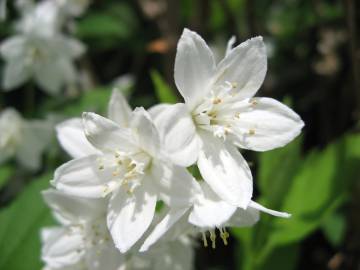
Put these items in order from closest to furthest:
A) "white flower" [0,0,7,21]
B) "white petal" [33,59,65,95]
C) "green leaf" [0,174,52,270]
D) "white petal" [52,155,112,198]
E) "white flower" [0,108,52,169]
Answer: "white petal" [52,155,112,198]
"green leaf" [0,174,52,270]
"white flower" [0,0,7,21]
"white flower" [0,108,52,169]
"white petal" [33,59,65,95]

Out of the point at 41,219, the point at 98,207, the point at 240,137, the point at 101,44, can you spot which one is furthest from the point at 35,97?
the point at 240,137

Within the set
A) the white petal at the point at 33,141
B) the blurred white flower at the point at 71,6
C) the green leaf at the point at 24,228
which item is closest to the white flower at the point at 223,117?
the green leaf at the point at 24,228

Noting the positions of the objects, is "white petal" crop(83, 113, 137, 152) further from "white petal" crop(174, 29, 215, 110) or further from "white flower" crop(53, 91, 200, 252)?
"white petal" crop(174, 29, 215, 110)

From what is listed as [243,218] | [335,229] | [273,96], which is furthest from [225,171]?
[273,96]

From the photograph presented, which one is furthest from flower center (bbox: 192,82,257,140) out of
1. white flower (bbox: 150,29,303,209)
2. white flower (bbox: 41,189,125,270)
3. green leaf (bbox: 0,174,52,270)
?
green leaf (bbox: 0,174,52,270)

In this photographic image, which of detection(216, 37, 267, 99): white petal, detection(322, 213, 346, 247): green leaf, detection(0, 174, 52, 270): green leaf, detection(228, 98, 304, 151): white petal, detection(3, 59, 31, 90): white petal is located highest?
detection(216, 37, 267, 99): white petal

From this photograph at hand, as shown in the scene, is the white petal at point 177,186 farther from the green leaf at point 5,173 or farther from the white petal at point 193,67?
the green leaf at point 5,173

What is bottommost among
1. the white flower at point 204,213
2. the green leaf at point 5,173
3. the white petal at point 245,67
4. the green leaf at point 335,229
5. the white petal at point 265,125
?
the green leaf at point 335,229

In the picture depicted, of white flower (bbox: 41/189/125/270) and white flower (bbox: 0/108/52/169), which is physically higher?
white flower (bbox: 41/189/125/270)
